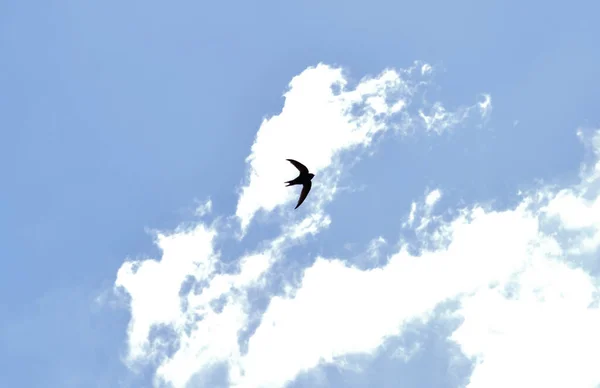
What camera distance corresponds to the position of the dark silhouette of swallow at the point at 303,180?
297 ft

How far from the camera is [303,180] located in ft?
304

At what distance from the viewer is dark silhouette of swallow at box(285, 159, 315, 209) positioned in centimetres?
9044

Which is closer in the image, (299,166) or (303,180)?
(299,166)

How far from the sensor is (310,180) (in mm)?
93062
